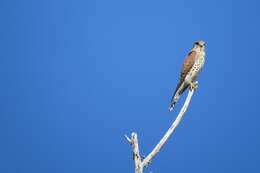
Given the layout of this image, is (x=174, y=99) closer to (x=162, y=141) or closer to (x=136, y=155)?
(x=162, y=141)

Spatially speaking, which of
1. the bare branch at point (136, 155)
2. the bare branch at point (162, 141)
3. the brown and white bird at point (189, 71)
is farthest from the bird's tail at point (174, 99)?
the bare branch at point (136, 155)

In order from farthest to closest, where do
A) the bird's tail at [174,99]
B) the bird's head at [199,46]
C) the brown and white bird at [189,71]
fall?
the bird's head at [199,46] → the brown and white bird at [189,71] → the bird's tail at [174,99]

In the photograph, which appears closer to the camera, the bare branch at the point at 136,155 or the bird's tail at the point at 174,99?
the bare branch at the point at 136,155

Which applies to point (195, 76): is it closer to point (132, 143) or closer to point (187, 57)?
point (187, 57)

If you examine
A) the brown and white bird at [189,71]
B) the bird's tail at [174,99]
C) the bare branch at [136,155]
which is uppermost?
the brown and white bird at [189,71]

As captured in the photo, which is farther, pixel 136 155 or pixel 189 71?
pixel 189 71

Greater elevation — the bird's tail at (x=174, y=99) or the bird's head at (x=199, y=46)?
the bird's head at (x=199, y=46)

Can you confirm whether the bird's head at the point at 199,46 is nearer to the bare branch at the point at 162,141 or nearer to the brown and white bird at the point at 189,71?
the brown and white bird at the point at 189,71

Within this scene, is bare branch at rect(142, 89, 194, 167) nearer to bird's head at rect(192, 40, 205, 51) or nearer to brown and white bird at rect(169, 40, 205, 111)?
brown and white bird at rect(169, 40, 205, 111)

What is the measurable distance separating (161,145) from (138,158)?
0.30 metres

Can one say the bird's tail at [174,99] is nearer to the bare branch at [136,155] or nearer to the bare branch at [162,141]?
the bare branch at [162,141]

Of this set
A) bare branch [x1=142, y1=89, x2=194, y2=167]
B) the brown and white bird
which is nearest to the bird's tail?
the brown and white bird

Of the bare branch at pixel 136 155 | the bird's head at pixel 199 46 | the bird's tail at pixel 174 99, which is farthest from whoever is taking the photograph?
the bird's head at pixel 199 46

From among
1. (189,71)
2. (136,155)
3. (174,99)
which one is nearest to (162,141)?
(136,155)
